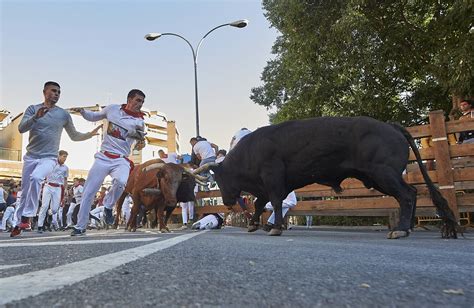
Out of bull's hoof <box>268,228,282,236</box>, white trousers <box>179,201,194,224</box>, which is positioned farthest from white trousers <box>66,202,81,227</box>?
bull's hoof <box>268,228,282,236</box>

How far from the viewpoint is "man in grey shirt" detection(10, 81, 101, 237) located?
22.2 ft

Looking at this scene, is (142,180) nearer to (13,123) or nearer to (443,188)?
(443,188)

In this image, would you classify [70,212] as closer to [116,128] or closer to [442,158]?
[116,128]

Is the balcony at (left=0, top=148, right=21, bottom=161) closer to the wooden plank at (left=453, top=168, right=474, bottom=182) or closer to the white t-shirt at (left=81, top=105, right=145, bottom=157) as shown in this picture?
the white t-shirt at (left=81, top=105, right=145, bottom=157)

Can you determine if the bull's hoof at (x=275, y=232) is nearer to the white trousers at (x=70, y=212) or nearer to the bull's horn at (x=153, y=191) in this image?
the bull's horn at (x=153, y=191)

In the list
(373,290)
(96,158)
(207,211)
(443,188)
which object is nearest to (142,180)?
(96,158)

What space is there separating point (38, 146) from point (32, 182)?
1.88ft

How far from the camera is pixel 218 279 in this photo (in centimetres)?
175

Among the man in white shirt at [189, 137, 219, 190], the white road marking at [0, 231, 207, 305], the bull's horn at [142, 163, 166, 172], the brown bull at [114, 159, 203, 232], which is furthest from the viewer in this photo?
the man in white shirt at [189, 137, 219, 190]

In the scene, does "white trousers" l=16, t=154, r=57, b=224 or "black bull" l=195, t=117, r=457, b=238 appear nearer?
"black bull" l=195, t=117, r=457, b=238

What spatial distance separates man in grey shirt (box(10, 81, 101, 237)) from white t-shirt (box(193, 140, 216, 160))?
4187 mm

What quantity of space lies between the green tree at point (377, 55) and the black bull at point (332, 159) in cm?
506

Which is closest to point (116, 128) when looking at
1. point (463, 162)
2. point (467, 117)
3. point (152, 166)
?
point (152, 166)

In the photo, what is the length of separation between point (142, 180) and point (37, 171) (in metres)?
2.40
